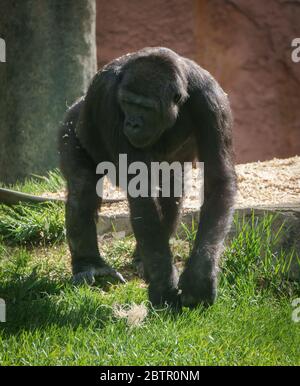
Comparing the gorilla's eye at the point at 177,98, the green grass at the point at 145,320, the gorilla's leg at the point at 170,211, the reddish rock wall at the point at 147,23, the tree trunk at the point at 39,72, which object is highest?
the reddish rock wall at the point at 147,23

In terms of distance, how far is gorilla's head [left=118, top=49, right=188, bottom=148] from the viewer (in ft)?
13.0

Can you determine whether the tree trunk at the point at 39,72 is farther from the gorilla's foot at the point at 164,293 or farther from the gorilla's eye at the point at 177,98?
the gorilla's foot at the point at 164,293

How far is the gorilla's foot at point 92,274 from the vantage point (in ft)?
14.6

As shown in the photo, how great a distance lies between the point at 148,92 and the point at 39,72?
347cm

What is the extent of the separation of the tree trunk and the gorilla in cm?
277

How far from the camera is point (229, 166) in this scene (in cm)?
414

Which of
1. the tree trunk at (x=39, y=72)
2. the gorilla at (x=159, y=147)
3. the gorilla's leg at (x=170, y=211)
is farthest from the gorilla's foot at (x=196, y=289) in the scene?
the tree trunk at (x=39, y=72)

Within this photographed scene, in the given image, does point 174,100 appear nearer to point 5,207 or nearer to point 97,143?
point 97,143

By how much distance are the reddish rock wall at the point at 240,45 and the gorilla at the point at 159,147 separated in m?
5.13

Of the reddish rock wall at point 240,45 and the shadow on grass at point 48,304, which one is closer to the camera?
the shadow on grass at point 48,304

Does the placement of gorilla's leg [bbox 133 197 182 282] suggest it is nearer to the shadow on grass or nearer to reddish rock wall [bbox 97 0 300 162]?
the shadow on grass

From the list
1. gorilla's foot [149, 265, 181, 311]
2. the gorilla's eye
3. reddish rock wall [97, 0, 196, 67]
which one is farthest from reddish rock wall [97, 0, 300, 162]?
gorilla's foot [149, 265, 181, 311]
